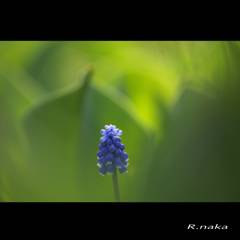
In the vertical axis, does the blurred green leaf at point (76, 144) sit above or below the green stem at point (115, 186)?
above

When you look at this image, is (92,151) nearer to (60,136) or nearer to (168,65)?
(60,136)

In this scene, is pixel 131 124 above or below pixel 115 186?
above

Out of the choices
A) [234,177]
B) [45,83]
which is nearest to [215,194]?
[234,177]

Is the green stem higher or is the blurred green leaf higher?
the blurred green leaf

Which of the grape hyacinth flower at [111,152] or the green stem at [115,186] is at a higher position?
the grape hyacinth flower at [111,152]
